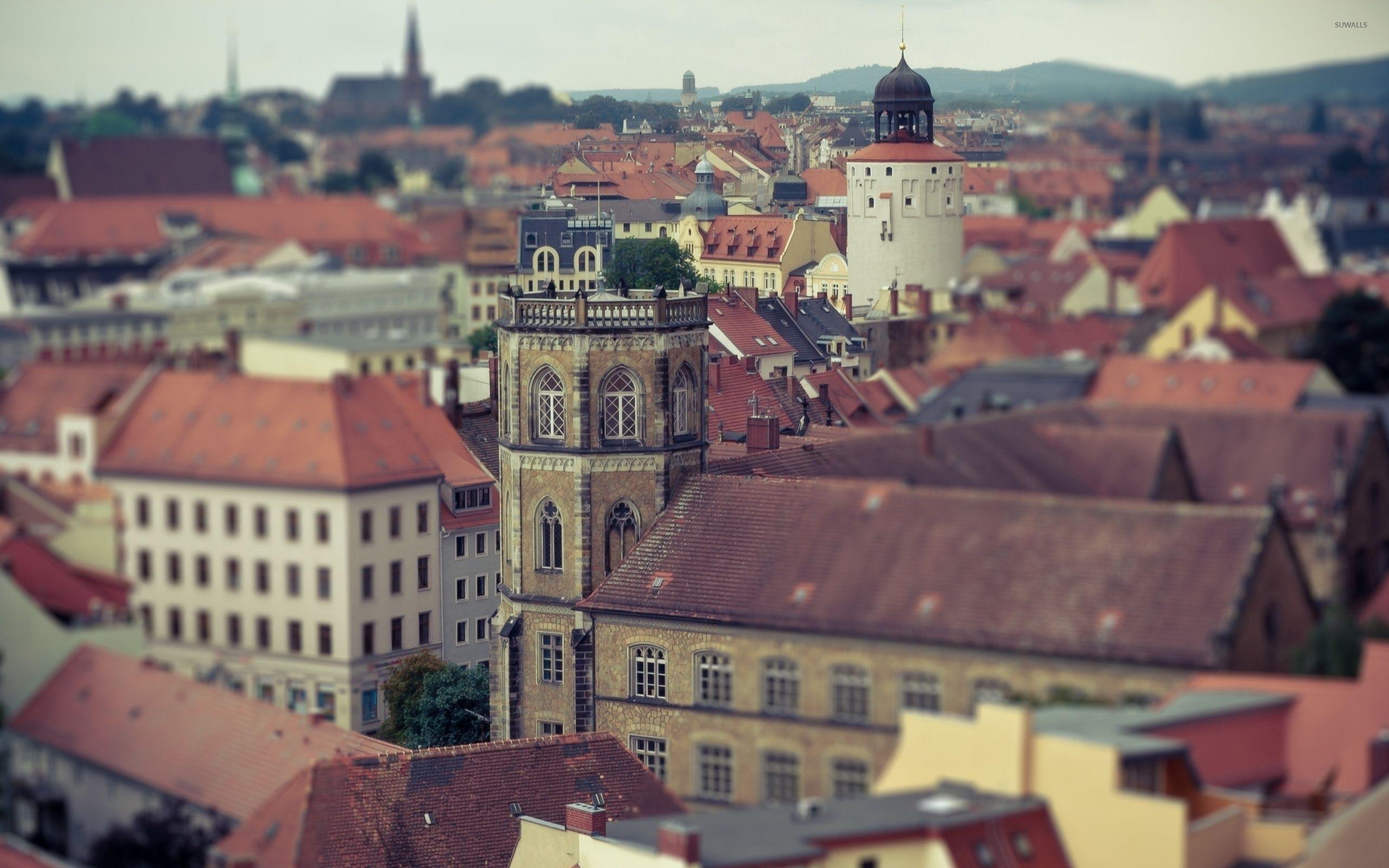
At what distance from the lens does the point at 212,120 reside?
17125 mm

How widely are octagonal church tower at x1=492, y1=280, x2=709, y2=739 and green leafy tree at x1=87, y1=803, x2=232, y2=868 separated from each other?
533 inches

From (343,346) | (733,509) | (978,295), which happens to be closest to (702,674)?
(733,509)

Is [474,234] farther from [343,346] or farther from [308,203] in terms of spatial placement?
[343,346]

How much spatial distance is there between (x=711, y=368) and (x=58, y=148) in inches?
891

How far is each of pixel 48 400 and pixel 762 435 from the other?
17607 millimetres

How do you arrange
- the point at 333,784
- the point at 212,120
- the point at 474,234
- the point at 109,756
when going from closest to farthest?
1. the point at 109,756
2. the point at 212,120
3. the point at 333,784
4. the point at 474,234

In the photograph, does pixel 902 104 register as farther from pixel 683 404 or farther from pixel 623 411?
pixel 623 411

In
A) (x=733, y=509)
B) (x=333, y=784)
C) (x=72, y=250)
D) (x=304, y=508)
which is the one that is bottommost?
(x=333, y=784)

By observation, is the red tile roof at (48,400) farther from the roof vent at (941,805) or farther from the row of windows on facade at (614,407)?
the row of windows on facade at (614,407)

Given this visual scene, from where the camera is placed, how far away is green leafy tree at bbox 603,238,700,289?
32.3 meters

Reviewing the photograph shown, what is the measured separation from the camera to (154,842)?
13.8 meters

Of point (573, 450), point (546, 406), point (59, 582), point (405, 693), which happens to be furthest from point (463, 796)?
point (59, 582)

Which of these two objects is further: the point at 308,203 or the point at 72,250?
the point at 308,203

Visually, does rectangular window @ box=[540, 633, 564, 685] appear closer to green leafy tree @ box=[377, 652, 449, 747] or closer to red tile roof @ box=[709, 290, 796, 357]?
green leafy tree @ box=[377, 652, 449, 747]
